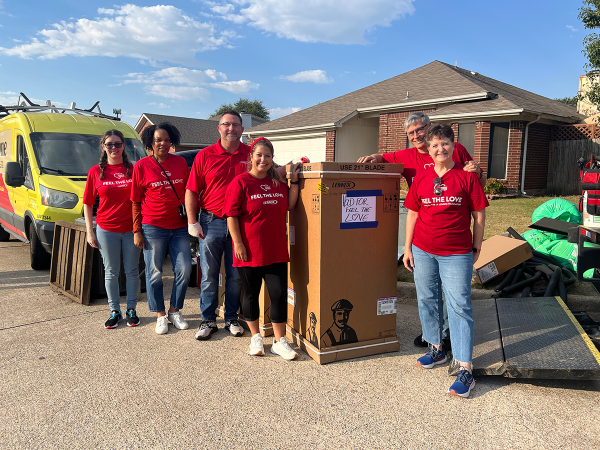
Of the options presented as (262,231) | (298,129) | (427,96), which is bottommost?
(262,231)

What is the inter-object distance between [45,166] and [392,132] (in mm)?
13610

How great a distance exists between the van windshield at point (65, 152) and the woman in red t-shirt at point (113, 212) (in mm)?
3051

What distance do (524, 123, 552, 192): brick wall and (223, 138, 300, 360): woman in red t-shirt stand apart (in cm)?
1410

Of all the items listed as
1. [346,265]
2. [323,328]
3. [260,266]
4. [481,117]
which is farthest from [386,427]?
[481,117]

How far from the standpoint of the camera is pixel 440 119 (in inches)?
604

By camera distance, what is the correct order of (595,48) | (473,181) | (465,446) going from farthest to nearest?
(595,48), (473,181), (465,446)

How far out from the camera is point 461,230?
10.5ft

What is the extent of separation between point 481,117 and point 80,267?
44.3ft

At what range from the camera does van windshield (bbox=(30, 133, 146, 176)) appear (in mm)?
7020

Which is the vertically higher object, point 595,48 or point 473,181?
point 595,48

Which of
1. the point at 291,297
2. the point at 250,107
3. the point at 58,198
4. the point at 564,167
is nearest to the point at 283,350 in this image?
the point at 291,297

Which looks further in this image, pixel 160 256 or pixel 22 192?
pixel 22 192

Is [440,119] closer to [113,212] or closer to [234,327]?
[234,327]

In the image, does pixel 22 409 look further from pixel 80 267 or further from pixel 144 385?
pixel 80 267
